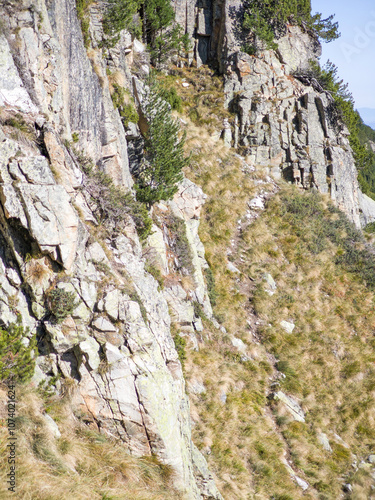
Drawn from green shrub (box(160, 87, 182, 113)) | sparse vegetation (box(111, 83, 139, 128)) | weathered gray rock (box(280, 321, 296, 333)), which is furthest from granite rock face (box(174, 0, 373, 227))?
weathered gray rock (box(280, 321, 296, 333))

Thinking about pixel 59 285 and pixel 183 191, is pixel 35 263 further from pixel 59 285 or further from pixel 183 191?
pixel 183 191

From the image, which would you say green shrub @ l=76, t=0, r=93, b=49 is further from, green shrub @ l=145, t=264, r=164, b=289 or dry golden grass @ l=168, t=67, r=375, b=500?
dry golden grass @ l=168, t=67, r=375, b=500

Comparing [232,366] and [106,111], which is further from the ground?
[106,111]

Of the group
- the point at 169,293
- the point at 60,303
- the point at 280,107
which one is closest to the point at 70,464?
the point at 60,303

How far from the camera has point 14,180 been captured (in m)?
8.39

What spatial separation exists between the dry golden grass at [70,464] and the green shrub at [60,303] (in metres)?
1.76

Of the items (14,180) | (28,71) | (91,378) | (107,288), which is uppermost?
(28,71)

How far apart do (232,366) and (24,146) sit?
11856mm

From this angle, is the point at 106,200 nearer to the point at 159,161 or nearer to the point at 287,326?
the point at 159,161

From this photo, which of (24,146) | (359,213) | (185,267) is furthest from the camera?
(359,213)

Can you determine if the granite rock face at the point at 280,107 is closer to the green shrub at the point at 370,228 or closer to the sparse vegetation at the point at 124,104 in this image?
the green shrub at the point at 370,228

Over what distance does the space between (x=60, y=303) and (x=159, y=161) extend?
32.5 ft

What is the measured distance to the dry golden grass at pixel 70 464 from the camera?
19.7 feet

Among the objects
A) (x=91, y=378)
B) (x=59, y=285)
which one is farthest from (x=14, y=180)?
(x=91, y=378)
